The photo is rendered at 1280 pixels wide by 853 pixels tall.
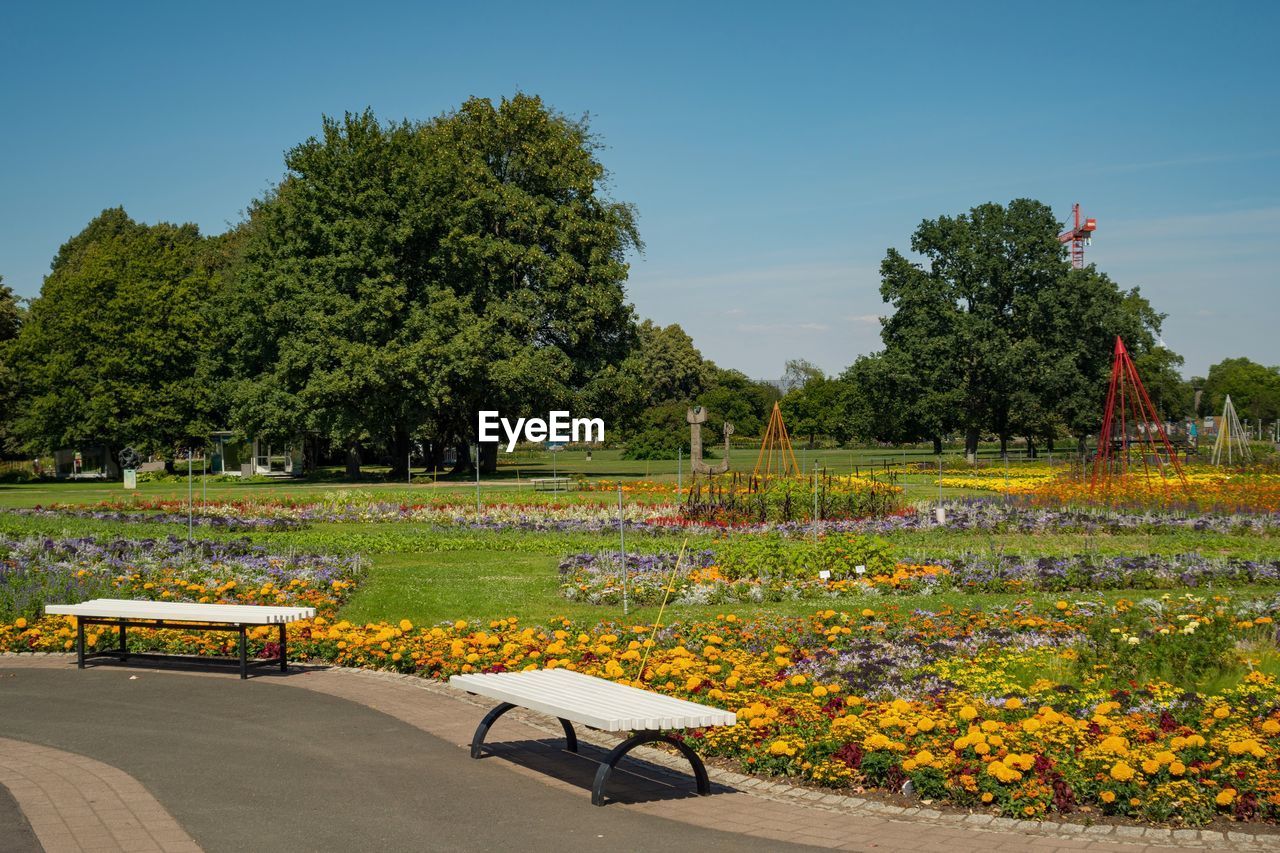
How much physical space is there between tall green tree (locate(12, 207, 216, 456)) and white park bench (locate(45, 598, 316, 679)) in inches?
1734

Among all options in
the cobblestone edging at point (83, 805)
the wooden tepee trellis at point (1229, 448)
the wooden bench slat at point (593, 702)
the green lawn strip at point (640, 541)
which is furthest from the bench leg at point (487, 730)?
the wooden tepee trellis at point (1229, 448)

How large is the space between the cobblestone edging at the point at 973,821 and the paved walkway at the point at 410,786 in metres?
0.02

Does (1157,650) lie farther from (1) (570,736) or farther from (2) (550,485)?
(2) (550,485)

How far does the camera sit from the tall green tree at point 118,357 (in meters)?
53.3

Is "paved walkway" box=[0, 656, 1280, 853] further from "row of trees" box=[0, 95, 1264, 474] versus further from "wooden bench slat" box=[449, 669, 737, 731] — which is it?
"row of trees" box=[0, 95, 1264, 474]

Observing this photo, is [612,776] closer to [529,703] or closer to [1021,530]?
[529,703]

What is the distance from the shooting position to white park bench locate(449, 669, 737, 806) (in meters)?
6.55

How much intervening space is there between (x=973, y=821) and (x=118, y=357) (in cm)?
5362

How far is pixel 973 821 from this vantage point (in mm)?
6508

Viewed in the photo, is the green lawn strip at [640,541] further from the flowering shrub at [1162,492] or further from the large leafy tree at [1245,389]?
the large leafy tree at [1245,389]

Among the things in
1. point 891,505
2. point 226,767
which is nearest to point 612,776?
point 226,767

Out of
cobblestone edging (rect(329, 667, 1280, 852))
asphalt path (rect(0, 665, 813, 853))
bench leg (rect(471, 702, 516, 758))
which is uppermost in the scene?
bench leg (rect(471, 702, 516, 758))

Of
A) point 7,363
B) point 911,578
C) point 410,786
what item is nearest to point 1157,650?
point 410,786

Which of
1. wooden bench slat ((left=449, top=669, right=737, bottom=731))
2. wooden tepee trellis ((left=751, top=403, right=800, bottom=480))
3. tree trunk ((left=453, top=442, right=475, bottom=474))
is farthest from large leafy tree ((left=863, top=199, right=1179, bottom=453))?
wooden bench slat ((left=449, top=669, right=737, bottom=731))
